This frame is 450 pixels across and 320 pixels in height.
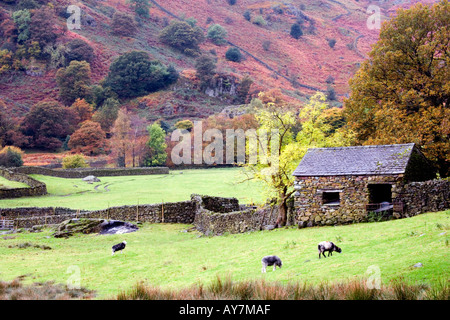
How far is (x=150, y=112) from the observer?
123 meters

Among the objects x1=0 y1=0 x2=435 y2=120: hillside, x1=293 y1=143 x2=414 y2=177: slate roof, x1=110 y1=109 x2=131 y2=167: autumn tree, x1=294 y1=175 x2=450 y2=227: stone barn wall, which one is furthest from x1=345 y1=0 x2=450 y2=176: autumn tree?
x1=0 y1=0 x2=435 y2=120: hillside

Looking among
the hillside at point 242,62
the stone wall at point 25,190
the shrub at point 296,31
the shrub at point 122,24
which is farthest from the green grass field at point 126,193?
the shrub at point 296,31

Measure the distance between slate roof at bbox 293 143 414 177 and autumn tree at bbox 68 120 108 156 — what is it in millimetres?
79213

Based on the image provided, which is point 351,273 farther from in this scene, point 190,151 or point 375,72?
point 190,151

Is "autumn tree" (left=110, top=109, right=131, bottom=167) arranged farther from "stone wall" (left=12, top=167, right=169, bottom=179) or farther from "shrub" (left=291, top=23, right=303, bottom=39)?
"shrub" (left=291, top=23, right=303, bottom=39)

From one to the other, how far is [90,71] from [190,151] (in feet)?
234

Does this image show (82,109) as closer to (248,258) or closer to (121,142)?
(121,142)

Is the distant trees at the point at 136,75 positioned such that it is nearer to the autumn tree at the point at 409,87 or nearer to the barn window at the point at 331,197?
the autumn tree at the point at 409,87

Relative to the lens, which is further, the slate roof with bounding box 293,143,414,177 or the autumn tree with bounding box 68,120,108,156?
the autumn tree with bounding box 68,120,108,156

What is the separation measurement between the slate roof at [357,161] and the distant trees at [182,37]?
6027 inches

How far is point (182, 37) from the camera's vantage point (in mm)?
167625

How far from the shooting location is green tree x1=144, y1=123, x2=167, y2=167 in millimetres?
81062
